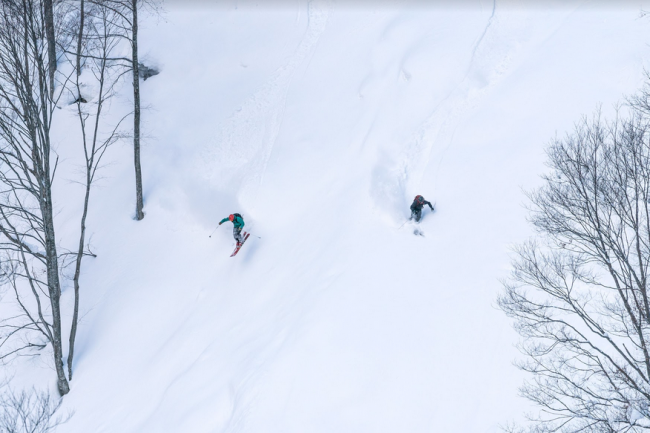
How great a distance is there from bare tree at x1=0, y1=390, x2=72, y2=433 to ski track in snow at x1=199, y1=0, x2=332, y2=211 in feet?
31.0

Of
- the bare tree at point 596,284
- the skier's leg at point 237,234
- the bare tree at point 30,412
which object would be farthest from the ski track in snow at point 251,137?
the bare tree at point 596,284

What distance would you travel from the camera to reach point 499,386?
32.7 feet

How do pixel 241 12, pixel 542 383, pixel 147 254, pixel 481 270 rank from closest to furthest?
pixel 542 383 → pixel 481 270 → pixel 147 254 → pixel 241 12

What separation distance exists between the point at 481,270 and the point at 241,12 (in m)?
21.0

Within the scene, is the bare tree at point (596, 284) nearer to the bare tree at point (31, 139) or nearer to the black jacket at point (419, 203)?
the black jacket at point (419, 203)

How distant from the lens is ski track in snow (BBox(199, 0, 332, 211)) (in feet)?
57.9

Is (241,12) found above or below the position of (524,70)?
above

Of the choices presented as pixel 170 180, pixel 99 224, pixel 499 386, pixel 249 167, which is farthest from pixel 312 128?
pixel 499 386

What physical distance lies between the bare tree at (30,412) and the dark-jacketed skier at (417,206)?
40.6 feet

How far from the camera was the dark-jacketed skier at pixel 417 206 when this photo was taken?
13.7m

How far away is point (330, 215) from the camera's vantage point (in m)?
15.4

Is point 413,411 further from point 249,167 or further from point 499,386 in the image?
point 249,167

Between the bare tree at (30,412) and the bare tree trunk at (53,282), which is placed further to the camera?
the bare tree trunk at (53,282)

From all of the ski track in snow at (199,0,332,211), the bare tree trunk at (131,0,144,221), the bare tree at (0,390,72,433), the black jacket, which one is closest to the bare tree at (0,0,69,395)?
the bare tree at (0,390,72,433)
